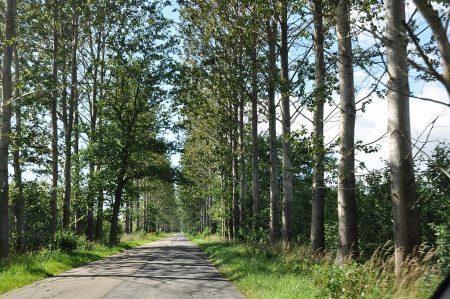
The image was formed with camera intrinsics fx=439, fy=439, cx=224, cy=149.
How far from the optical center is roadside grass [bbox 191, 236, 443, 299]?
5727 mm

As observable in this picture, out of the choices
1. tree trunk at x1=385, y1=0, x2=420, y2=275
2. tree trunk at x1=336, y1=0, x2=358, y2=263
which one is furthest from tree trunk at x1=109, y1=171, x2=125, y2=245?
tree trunk at x1=385, y1=0, x2=420, y2=275

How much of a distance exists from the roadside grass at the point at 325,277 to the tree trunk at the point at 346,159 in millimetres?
642

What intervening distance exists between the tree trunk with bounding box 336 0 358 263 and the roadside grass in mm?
642

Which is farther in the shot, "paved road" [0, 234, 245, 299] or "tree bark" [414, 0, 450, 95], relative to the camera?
"paved road" [0, 234, 245, 299]

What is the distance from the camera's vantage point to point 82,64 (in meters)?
30.8

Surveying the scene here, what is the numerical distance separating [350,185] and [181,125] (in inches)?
1009

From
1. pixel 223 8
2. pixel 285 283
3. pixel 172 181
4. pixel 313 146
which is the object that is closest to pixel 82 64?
pixel 172 181

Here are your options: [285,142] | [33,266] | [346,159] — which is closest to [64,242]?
[33,266]

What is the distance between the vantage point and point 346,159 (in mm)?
9547

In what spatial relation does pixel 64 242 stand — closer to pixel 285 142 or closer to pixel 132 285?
pixel 132 285

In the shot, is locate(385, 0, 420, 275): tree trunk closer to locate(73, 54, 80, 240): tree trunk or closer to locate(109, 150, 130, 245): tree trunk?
locate(73, 54, 80, 240): tree trunk

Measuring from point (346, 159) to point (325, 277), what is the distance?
286 centimetres

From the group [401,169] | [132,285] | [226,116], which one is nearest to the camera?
[401,169]

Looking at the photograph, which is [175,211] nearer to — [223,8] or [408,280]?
[223,8]
